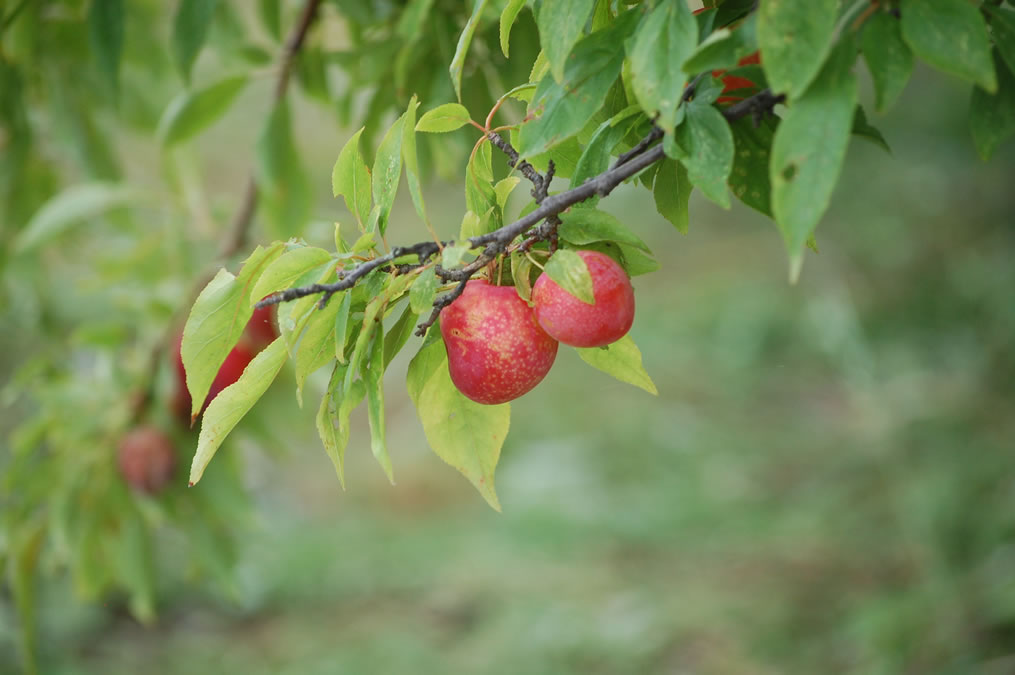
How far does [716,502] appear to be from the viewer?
80.6 inches

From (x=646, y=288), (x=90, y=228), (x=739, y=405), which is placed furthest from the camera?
(x=646, y=288)

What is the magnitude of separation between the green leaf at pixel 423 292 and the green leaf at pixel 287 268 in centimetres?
5

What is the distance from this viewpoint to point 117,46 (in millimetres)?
733

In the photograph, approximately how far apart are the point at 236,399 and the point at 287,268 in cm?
6

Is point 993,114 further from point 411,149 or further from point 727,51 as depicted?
point 411,149

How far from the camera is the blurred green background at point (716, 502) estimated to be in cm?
156

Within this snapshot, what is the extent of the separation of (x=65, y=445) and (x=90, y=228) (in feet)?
1.31

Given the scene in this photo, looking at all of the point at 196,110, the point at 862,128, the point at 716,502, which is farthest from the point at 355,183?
the point at 716,502

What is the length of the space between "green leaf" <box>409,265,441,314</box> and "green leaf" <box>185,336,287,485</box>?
62mm

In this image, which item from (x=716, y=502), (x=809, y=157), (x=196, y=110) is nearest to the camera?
(x=809, y=157)

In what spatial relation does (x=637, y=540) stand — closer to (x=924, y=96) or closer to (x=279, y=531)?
(x=279, y=531)

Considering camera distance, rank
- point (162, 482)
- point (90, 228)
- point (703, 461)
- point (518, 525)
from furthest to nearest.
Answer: point (703, 461), point (518, 525), point (90, 228), point (162, 482)

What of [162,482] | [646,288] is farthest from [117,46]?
[646,288]

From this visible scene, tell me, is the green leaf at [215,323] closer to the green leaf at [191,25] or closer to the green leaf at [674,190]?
the green leaf at [674,190]
